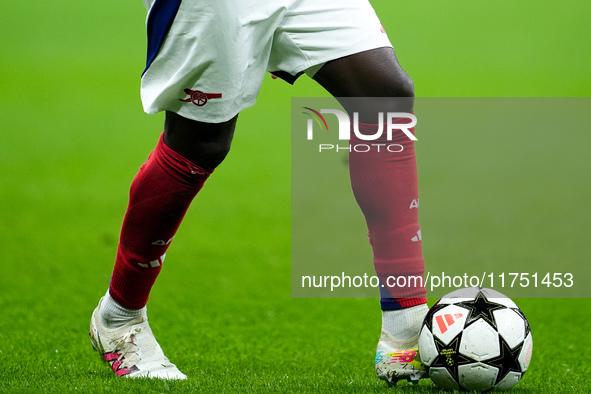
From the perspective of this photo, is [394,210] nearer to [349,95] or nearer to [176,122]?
[349,95]

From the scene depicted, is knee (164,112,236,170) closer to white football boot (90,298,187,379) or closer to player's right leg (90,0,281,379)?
player's right leg (90,0,281,379)

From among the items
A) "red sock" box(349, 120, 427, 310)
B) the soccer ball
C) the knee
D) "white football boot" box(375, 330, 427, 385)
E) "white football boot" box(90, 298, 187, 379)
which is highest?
the knee

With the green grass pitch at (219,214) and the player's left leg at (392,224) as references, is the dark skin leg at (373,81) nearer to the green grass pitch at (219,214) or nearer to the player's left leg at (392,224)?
the player's left leg at (392,224)

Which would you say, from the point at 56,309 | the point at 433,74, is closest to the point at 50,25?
the point at 433,74

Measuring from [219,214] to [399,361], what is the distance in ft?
14.8

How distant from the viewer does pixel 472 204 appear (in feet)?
23.3

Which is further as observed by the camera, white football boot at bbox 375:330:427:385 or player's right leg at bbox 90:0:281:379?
white football boot at bbox 375:330:427:385

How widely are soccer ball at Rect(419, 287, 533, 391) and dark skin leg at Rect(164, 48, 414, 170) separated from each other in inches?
24.1

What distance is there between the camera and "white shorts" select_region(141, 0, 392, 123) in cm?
247

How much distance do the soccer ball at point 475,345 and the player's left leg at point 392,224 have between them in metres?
0.10

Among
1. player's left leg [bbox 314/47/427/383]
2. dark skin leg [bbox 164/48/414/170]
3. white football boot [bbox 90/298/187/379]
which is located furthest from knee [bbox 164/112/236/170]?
white football boot [bbox 90/298/187/379]

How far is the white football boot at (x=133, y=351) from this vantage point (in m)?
2.79

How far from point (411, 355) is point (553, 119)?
9.40 meters

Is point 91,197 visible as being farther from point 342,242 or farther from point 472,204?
point 472,204
